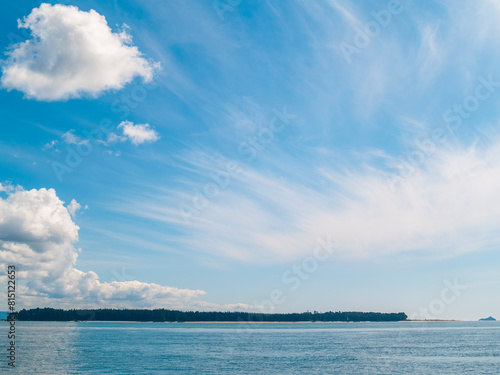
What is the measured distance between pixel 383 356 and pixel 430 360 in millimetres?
10692

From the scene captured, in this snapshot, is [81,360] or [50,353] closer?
[81,360]

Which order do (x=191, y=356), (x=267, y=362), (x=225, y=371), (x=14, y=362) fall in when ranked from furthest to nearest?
(x=191, y=356)
(x=267, y=362)
(x=14, y=362)
(x=225, y=371)

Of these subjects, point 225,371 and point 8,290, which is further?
point 225,371

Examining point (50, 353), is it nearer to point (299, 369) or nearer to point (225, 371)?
point (225, 371)

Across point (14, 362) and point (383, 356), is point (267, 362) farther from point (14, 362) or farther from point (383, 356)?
point (14, 362)

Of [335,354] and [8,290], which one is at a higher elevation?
[8,290]

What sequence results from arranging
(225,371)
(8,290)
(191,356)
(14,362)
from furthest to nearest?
1. (191,356)
2. (14,362)
3. (225,371)
4. (8,290)

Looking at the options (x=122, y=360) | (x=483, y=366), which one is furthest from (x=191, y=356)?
(x=483, y=366)

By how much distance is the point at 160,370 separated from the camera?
73.2 m

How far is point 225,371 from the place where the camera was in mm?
72062

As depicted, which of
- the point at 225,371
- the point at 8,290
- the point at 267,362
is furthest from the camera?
the point at 267,362

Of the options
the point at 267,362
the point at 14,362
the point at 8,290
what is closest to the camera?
the point at 8,290

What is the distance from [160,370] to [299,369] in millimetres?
25385

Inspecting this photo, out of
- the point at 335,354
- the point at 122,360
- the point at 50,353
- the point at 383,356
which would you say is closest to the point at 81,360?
the point at 122,360
